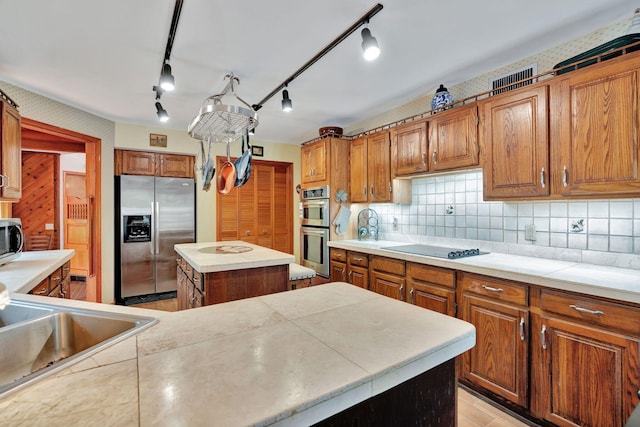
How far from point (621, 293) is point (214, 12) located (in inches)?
101

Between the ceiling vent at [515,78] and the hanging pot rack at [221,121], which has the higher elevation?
the ceiling vent at [515,78]

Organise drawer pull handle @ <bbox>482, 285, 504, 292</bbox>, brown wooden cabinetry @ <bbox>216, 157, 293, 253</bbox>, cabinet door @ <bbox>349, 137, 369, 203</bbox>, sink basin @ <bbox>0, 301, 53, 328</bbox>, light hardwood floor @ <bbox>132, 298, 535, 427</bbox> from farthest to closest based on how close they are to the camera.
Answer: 1. brown wooden cabinetry @ <bbox>216, 157, 293, 253</bbox>
2. cabinet door @ <bbox>349, 137, 369, 203</bbox>
3. drawer pull handle @ <bbox>482, 285, 504, 292</bbox>
4. light hardwood floor @ <bbox>132, 298, 535, 427</bbox>
5. sink basin @ <bbox>0, 301, 53, 328</bbox>

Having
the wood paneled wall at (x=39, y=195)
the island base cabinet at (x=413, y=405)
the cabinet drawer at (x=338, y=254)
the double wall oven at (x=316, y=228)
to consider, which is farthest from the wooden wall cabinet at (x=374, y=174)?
the wood paneled wall at (x=39, y=195)

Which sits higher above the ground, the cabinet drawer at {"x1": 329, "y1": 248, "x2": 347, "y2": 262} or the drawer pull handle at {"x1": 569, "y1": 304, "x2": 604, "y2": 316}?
the cabinet drawer at {"x1": 329, "y1": 248, "x2": 347, "y2": 262}

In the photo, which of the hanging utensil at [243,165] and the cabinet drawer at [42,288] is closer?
the cabinet drawer at [42,288]

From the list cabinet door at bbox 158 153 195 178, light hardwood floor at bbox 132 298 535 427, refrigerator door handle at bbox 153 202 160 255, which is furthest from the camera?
cabinet door at bbox 158 153 195 178

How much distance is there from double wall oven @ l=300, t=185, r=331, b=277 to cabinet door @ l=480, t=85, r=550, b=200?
1782mm

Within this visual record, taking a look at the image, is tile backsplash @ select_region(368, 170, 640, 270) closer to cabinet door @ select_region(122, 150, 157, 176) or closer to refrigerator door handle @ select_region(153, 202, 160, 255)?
refrigerator door handle @ select_region(153, 202, 160, 255)

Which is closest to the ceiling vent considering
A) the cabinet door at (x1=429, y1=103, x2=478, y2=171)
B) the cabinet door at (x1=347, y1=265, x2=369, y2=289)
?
the cabinet door at (x1=429, y1=103, x2=478, y2=171)

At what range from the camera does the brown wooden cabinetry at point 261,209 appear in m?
4.56

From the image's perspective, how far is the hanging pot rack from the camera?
1.68m

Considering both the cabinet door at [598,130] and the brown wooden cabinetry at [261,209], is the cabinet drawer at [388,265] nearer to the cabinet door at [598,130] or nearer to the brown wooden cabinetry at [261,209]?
the cabinet door at [598,130]

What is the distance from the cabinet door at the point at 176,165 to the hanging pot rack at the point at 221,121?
221cm

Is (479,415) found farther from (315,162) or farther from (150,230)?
(150,230)
